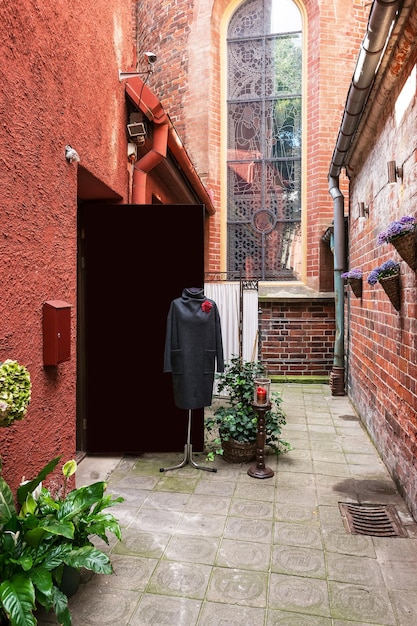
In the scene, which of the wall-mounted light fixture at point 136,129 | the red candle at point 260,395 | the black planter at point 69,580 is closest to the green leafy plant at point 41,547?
the black planter at point 69,580

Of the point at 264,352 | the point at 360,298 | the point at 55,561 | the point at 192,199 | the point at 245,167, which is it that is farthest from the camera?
the point at 245,167

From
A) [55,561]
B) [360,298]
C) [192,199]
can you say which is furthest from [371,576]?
[192,199]

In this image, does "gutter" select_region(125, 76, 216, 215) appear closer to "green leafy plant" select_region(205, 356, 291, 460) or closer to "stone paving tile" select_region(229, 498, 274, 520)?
"green leafy plant" select_region(205, 356, 291, 460)

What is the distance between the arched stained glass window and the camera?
8.83 m

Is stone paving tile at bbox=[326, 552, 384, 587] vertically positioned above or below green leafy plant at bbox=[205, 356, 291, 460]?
below

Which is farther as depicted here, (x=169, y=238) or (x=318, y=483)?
(x=169, y=238)

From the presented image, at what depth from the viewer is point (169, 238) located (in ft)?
13.9

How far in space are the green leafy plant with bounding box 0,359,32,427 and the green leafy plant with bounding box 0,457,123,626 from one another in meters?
0.44

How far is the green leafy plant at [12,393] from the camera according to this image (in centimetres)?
183

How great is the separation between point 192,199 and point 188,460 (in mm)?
4424

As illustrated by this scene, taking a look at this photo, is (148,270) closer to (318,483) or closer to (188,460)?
(188,460)

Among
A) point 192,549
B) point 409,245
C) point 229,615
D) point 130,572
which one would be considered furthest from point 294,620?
point 409,245

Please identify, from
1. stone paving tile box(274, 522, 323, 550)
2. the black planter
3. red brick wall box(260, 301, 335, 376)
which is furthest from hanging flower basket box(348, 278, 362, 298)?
the black planter

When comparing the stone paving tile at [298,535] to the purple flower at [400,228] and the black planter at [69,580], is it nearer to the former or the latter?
the black planter at [69,580]
